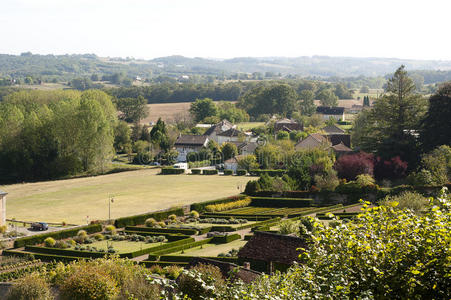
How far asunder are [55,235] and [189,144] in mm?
69835

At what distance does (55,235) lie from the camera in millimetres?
48938

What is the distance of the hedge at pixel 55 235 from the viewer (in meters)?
46.9

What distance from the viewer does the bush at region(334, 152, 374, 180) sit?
69.4 metres

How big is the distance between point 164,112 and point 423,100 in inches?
4628

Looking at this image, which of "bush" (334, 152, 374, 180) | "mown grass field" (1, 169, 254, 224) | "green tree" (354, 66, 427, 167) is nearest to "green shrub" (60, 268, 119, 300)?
"mown grass field" (1, 169, 254, 224)

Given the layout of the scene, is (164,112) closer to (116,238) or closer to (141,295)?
(116,238)

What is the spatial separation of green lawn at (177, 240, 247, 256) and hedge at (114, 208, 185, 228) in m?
11.4

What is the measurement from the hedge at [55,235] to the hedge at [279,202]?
20457 millimetres

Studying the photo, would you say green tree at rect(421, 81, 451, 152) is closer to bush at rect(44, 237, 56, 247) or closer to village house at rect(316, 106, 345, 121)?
bush at rect(44, 237, 56, 247)

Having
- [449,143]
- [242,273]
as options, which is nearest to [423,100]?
[449,143]

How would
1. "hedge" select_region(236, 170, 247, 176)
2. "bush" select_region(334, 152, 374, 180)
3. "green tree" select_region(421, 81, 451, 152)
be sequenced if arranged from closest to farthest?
"bush" select_region(334, 152, 374, 180), "green tree" select_region(421, 81, 451, 152), "hedge" select_region(236, 170, 247, 176)

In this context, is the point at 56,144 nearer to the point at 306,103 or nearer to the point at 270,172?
the point at 270,172

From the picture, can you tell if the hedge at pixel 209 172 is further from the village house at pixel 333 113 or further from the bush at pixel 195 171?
the village house at pixel 333 113

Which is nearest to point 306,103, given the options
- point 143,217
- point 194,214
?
point 194,214
